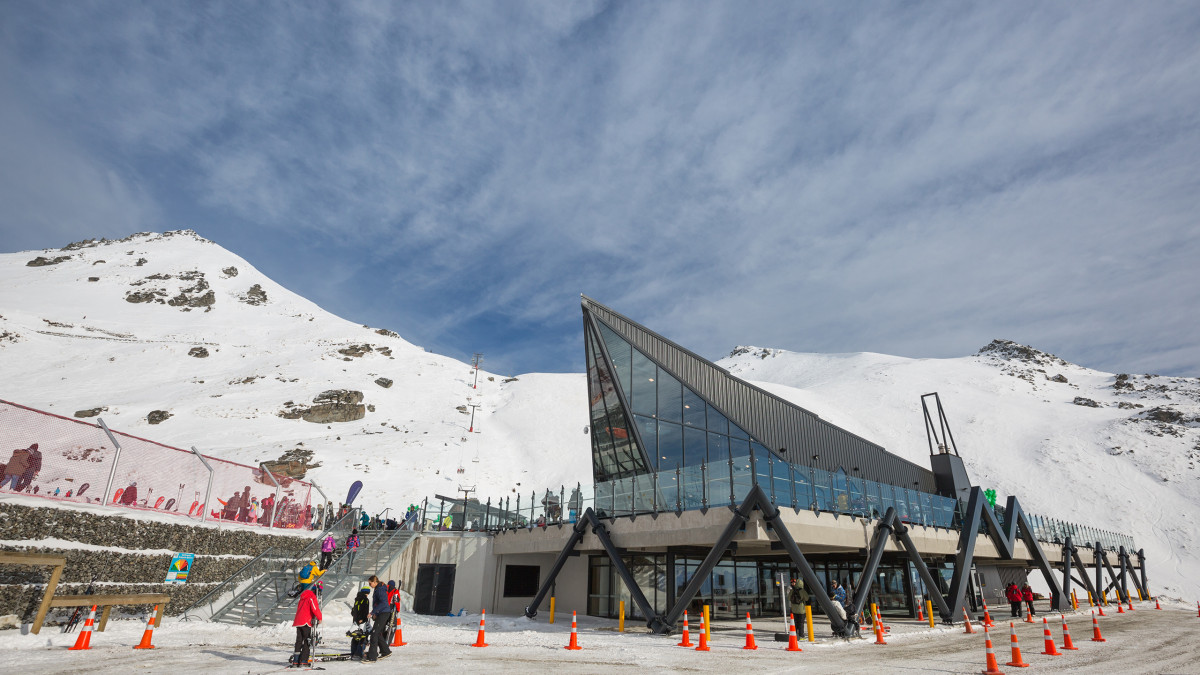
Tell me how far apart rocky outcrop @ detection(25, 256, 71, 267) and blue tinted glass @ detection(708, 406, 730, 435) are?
163m

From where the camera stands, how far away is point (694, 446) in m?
28.2

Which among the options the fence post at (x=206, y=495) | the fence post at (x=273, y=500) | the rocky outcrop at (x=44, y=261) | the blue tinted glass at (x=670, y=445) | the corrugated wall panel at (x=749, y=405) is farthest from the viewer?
the rocky outcrop at (x=44, y=261)

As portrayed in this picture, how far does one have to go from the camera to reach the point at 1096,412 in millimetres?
96500

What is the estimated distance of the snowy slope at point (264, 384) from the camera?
62.6m

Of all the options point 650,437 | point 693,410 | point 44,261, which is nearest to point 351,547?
point 650,437

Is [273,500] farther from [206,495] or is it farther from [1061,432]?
[1061,432]

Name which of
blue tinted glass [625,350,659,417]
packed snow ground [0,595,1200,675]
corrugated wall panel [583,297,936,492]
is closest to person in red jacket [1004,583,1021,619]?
packed snow ground [0,595,1200,675]

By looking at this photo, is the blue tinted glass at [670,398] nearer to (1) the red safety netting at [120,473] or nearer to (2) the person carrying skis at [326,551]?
(2) the person carrying skis at [326,551]

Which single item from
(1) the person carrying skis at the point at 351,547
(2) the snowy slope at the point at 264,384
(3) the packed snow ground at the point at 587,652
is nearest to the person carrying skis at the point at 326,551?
(1) the person carrying skis at the point at 351,547

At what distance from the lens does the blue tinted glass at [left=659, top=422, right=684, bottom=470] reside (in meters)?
28.3

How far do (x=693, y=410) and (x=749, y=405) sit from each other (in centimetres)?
392

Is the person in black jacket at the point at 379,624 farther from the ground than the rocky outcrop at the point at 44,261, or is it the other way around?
the rocky outcrop at the point at 44,261

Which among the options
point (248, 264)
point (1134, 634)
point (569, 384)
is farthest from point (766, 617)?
point (248, 264)

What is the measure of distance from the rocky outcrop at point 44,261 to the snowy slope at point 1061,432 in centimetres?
15885
